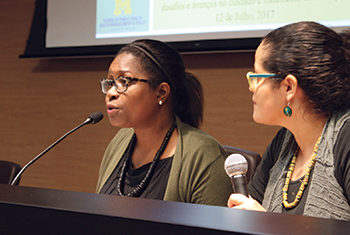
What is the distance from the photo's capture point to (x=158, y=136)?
1.55 m

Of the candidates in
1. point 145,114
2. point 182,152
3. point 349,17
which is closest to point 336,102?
point 182,152

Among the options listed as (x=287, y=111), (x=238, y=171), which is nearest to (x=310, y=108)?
(x=287, y=111)

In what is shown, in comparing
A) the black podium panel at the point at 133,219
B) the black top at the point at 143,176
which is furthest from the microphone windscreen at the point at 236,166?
the black top at the point at 143,176

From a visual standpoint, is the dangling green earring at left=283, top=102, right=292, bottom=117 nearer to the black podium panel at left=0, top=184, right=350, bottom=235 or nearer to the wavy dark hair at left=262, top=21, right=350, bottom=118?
the wavy dark hair at left=262, top=21, right=350, bottom=118

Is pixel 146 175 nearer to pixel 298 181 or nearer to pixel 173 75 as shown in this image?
pixel 173 75

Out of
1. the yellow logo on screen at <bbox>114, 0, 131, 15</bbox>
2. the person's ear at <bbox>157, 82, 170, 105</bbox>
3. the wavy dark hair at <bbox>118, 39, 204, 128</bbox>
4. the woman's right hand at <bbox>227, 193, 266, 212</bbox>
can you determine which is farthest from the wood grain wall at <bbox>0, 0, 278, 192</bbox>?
the woman's right hand at <bbox>227, 193, 266, 212</bbox>

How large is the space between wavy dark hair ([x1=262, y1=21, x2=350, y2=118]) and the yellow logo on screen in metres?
1.88

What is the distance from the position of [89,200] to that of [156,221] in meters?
0.12

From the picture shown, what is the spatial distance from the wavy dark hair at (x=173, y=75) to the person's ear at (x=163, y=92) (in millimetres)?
20

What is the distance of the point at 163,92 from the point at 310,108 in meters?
0.72

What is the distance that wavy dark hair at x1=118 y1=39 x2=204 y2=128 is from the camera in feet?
5.08

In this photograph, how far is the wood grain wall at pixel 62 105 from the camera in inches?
103

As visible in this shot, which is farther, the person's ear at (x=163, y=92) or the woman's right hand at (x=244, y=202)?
the person's ear at (x=163, y=92)

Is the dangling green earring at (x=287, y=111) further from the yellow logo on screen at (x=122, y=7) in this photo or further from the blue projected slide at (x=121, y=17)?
the yellow logo on screen at (x=122, y=7)
